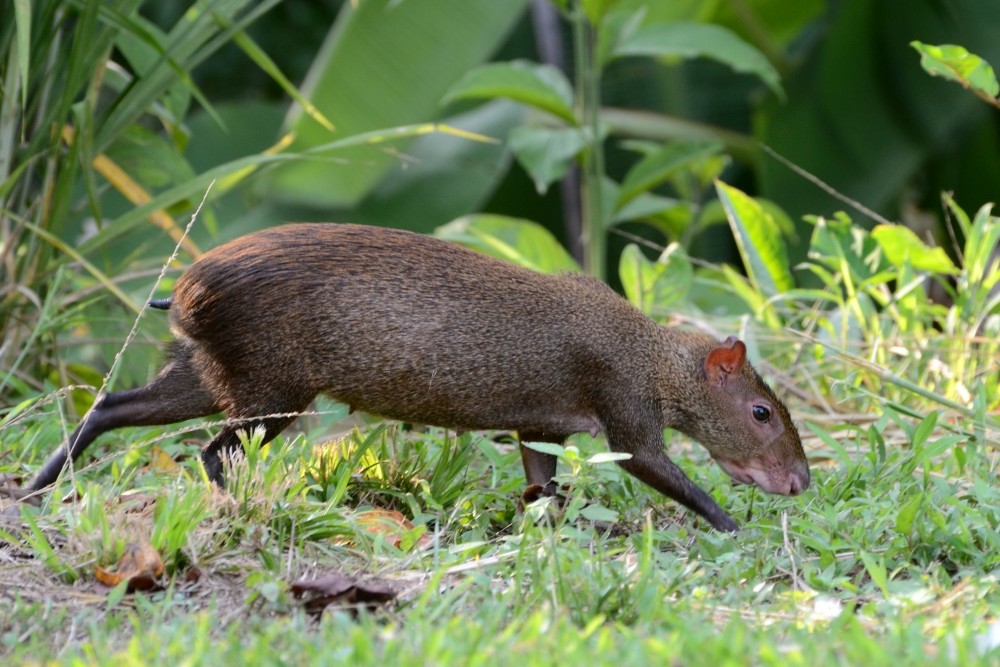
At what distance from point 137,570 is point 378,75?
4.40 m

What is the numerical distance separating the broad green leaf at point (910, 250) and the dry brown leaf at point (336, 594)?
3068 mm

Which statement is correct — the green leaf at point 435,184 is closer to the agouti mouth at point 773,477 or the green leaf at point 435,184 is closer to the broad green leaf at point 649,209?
the broad green leaf at point 649,209

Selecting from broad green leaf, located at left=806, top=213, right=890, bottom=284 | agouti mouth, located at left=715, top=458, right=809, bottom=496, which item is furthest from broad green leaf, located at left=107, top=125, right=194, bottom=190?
broad green leaf, located at left=806, top=213, right=890, bottom=284

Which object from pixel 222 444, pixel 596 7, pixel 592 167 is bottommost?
pixel 222 444

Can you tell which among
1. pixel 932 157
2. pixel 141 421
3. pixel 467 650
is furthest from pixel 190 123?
pixel 467 650

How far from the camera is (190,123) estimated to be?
24.6 ft

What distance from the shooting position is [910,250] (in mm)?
5074

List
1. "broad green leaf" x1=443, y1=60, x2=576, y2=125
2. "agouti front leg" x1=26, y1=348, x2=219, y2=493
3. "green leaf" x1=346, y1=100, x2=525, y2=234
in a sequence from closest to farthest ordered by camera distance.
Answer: "agouti front leg" x1=26, y1=348, x2=219, y2=493 < "broad green leaf" x1=443, y1=60, x2=576, y2=125 < "green leaf" x1=346, y1=100, x2=525, y2=234

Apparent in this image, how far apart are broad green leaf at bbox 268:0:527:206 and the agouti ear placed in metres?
2.97

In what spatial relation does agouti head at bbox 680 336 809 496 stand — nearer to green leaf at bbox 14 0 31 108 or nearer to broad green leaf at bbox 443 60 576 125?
broad green leaf at bbox 443 60 576 125

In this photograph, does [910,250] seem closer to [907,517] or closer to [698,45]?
[698,45]

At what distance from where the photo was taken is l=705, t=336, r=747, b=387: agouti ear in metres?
3.99

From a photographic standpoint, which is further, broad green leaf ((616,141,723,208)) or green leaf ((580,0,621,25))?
broad green leaf ((616,141,723,208))

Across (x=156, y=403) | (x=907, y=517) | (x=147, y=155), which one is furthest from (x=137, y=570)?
(x=147, y=155)
